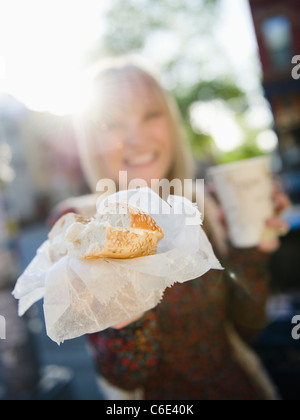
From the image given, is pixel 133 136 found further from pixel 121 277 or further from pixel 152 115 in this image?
pixel 121 277

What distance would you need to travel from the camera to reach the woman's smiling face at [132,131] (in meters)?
1.54

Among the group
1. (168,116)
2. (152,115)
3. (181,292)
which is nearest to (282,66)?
(168,116)

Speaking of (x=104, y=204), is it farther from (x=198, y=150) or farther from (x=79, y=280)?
→ (x=198, y=150)

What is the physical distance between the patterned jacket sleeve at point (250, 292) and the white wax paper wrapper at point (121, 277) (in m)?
0.77

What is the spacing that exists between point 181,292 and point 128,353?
Answer: 351 mm

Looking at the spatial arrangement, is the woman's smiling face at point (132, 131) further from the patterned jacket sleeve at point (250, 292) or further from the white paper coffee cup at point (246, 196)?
the patterned jacket sleeve at point (250, 292)

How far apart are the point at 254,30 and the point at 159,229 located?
13.4 meters

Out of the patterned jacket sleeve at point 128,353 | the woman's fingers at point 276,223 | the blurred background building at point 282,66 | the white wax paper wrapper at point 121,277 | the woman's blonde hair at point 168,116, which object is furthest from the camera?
the blurred background building at point 282,66

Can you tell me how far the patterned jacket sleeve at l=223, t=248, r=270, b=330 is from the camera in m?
1.63

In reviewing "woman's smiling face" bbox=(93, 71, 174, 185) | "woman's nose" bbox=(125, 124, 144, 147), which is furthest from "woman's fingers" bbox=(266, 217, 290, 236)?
"woman's nose" bbox=(125, 124, 144, 147)

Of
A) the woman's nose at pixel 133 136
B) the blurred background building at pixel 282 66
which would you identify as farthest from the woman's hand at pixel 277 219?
the blurred background building at pixel 282 66

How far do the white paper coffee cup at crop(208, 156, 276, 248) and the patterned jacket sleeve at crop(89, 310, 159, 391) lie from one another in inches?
19.1
